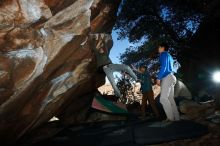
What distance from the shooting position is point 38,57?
7609mm

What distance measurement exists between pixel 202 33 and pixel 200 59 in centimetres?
150

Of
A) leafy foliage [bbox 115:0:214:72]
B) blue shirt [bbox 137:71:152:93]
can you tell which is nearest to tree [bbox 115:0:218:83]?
leafy foliage [bbox 115:0:214:72]

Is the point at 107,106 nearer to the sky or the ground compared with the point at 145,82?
nearer to the ground

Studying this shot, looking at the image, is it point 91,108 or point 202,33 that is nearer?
point 91,108

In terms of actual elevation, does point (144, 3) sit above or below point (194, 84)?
→ above

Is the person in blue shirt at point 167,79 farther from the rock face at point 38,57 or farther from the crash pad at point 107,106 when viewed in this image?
the crash pad at point 107,106

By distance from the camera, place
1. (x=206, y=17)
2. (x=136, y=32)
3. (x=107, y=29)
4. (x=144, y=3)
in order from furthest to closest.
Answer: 1. (x=136, y=32)
2. (x=144, y=3)
3. (x=107, y=29)
4. (x=206, y=17)

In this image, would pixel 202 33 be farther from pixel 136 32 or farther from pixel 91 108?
pixel 91 108

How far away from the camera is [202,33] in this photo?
627 inches

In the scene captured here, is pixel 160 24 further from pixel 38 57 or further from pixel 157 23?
pixel 38 57

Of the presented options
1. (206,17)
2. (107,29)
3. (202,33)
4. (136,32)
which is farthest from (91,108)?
(202,33)

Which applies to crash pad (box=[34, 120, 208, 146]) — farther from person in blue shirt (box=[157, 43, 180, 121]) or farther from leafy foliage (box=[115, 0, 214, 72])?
leafy foliage (box=[115, 0, 214, 72])

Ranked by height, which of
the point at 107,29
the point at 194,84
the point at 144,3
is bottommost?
the point at 194,84

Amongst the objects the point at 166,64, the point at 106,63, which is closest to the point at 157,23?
the point at 106,63
